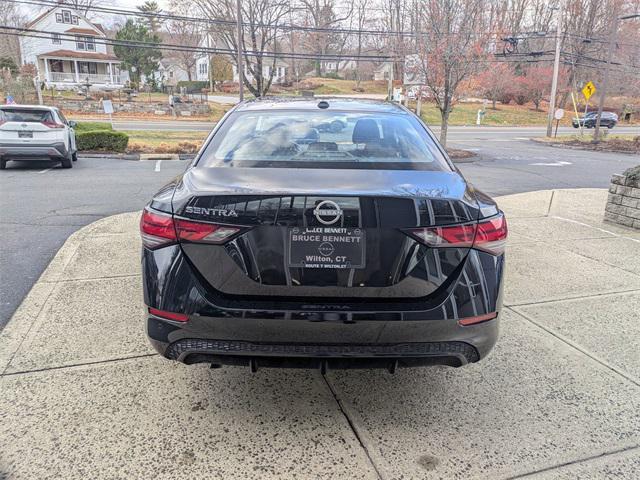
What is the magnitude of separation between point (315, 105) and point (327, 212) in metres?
1.59

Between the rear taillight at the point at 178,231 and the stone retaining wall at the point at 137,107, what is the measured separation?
36.0 m

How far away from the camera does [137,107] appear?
36969 mm

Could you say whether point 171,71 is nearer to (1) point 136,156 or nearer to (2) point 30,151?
(1) point 136,156

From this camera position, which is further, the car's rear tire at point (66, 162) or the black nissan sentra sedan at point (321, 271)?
the car's rear tire at point (66, 162)

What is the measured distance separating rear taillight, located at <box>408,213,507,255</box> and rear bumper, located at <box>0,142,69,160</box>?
11829 mm

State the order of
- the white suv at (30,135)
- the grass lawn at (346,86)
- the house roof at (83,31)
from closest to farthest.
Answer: the white suv at (30,135) < the house roof at (83,31) < the grass lawn at (346,86)

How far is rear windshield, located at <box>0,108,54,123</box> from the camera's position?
449 inches

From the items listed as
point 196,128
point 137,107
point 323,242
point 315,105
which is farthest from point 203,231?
point 137,107

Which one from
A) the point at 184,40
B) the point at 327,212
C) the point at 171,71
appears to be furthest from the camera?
the point at 171,71

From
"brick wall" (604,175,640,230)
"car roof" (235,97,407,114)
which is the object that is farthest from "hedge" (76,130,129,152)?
"brick wall" (604,175,640,230)

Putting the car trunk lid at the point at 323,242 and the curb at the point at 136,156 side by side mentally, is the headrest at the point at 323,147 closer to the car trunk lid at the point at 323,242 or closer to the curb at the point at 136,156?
the car trunk lid at the point at 323,242

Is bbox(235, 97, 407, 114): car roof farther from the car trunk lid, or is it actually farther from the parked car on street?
the parked car on street

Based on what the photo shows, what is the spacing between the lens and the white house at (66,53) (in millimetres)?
49938

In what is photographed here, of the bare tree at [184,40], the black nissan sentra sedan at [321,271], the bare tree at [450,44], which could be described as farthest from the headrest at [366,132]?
the bare tree at [184,40]
